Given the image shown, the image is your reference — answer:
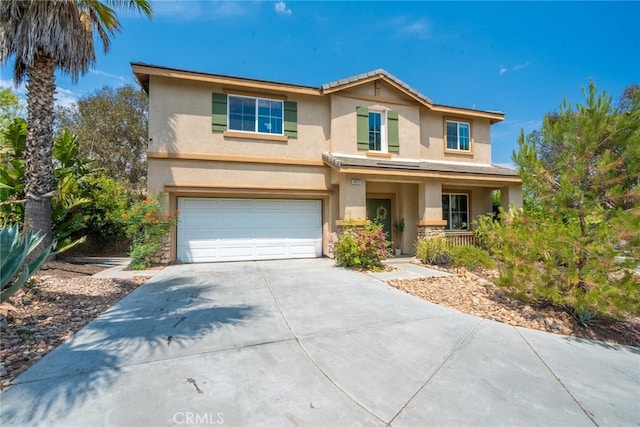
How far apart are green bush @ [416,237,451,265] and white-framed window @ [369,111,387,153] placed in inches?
159

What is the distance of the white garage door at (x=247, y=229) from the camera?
951 cm

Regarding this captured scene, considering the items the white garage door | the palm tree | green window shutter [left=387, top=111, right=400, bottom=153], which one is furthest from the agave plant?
green window shutter [left=387, top=111, right=400, bottom=153]

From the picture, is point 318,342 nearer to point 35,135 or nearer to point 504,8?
point 35,135

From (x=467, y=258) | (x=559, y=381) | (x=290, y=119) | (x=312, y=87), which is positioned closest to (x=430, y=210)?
(x=467, y=258)

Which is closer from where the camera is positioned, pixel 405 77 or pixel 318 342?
pixel 318 342

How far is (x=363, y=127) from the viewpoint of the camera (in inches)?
427

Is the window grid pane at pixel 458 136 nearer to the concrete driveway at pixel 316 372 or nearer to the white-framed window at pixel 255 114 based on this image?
the white-framed window at pixel 255 114

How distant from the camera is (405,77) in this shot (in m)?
11.6

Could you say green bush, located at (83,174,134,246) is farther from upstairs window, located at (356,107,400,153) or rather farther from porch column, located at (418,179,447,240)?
porch column, located at (418,179,447,240)

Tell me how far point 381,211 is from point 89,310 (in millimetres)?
9599

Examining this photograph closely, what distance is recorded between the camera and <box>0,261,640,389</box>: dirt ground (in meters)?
3.43

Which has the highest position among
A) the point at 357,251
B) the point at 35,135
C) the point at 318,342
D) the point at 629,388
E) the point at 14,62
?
the point at 14,62

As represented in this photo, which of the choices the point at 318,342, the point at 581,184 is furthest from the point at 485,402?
the point at 581,184

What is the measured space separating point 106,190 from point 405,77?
13814 mm
